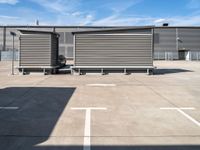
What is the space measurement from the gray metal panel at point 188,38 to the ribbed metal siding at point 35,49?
41709mm

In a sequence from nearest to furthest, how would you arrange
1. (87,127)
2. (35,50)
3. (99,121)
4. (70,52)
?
(87,127)
(99,121)
(35,50)
(70,52)

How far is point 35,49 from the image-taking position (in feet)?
56.0

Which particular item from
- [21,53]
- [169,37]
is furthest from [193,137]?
[169,37]

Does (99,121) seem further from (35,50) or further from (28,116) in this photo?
(35,50)

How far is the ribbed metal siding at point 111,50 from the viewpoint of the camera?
55.3ft

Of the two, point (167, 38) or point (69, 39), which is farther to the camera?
point (167, 38)

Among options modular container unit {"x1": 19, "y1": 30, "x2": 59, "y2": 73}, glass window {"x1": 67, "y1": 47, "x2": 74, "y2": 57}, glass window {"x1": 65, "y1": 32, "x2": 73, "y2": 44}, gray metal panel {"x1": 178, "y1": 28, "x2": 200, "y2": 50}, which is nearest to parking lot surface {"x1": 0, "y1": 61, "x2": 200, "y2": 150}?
modular container unit {"x1": 19, "y1": 30, "x2": 59, "y2": 73}

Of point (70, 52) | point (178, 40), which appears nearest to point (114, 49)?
point (70, 52)

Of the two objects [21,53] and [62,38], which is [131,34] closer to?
[21,53]

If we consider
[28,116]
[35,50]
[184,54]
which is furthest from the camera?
[184,54]

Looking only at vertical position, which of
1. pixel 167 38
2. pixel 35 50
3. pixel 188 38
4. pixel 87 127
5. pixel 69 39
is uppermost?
pixel 188 38

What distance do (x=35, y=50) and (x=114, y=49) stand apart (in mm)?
5059

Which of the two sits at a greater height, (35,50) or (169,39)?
(169,39)

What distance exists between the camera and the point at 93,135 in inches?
185
